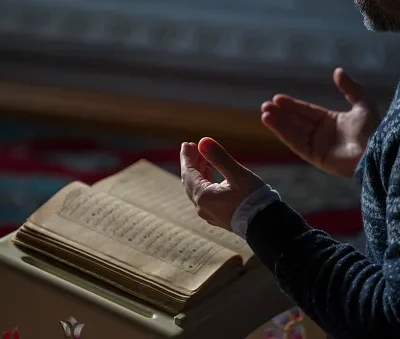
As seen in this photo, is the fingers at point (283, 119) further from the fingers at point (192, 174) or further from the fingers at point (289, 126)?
the fingers at point (192, 174)

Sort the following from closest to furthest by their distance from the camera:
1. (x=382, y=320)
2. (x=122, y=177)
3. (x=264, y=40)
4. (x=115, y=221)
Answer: (x=382, y=320) → (x=115, y=221) → (x=122, y=177) → (x=264, y=40)

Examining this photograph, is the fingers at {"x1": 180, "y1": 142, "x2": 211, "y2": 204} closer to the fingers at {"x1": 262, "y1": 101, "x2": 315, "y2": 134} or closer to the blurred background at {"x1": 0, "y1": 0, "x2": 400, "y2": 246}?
the fingers at {"x1": 262, "y1": 101, "x2": 315, "y2": 134}

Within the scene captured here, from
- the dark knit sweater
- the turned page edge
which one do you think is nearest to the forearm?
the dark knit sweater

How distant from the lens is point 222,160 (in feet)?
2.88

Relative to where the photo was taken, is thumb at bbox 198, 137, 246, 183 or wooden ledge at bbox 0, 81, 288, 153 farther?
wooden ledge at bbox 0, 81, 288, 153

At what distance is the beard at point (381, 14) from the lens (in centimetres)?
83

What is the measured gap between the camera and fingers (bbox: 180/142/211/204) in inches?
35.7

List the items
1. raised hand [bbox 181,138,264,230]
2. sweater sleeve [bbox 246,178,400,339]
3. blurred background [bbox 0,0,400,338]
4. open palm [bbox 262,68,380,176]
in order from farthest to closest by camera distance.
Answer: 1. blurred background [bbox 0,0,400,338]
2. open palm [bbox 262,68,380,176]
3. raised hand [bbox 181,138,264,230]
4. sweater sleeve [bbox 246,178,400,339]

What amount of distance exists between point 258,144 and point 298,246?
3.36 ft

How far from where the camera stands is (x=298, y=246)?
0.83 meters

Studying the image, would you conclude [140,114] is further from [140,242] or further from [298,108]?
[140,242]

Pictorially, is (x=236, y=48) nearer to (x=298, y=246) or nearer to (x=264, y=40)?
(x=264, y=40)

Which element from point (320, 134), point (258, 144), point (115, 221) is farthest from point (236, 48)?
point (115, 221)

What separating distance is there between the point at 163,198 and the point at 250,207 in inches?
9.0
